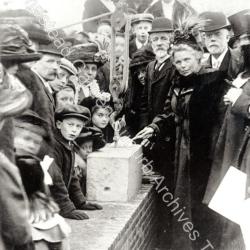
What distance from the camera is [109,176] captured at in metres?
4.89

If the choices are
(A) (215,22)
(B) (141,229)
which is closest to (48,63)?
(B) (141,229)

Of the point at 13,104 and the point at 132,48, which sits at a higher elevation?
the point at 13,104

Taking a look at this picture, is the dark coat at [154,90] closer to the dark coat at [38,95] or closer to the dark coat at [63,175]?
the dark coat at [63,175]

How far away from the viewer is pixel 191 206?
574cm

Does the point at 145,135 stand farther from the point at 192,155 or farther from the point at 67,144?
the point at 67,144

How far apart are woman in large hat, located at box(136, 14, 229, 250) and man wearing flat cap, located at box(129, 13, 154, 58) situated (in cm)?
47

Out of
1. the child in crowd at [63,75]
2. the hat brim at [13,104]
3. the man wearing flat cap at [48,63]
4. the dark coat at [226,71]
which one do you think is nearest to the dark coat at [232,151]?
the dark coat at [226,71]

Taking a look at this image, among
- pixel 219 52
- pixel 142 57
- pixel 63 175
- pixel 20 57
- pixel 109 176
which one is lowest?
pixel 109 176

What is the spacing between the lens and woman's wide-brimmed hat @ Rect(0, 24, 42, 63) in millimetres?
2736

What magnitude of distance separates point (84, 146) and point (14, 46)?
2144 millimetres

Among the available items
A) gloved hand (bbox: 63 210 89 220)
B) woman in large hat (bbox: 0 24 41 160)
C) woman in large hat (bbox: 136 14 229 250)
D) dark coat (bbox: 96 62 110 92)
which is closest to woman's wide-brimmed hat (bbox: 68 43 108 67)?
dark coat (bbox: 96 62 110 92)

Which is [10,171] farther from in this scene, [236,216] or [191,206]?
[191,206]

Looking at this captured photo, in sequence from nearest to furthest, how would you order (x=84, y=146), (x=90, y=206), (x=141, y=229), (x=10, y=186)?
(x=10, y=186) → (x=90, y=206) → (x=84, y=146) → (x=141, y=229)

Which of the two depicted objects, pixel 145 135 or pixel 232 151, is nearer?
pixel 232 151
